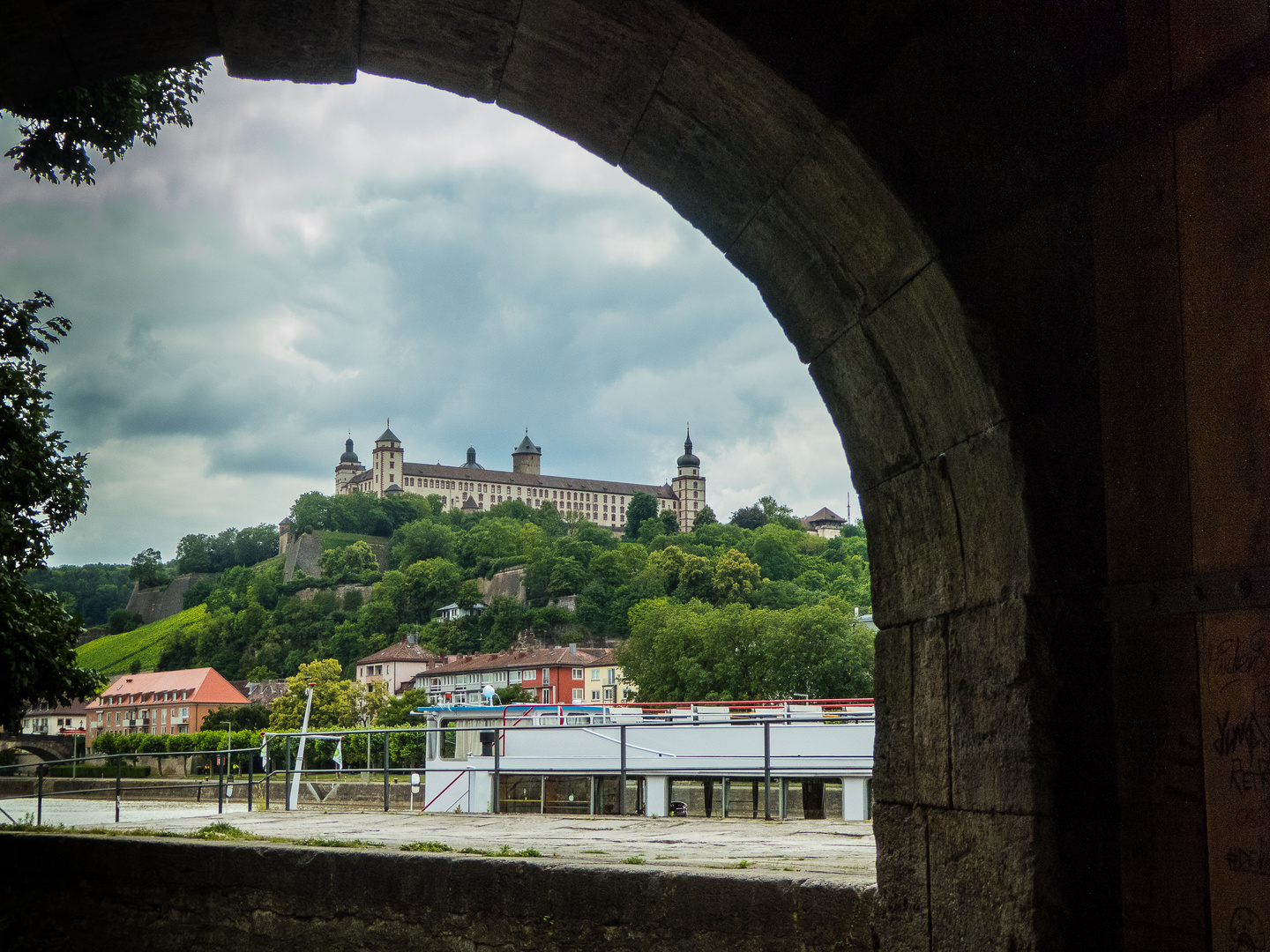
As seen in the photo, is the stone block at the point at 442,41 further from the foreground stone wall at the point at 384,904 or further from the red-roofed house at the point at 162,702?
the red-roofed house at the point at 162,702

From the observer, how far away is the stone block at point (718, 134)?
2.83m

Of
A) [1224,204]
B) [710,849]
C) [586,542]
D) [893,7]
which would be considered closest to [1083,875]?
[1224,204]

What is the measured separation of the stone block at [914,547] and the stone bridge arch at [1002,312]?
0.01 m

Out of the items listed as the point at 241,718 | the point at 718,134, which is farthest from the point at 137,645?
the point at 718,134

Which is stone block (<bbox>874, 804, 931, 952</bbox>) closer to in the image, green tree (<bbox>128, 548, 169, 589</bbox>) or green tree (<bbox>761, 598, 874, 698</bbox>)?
green tree (<bbox>761, 598, 874, 698</bbox>)

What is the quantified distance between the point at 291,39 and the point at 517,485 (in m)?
166

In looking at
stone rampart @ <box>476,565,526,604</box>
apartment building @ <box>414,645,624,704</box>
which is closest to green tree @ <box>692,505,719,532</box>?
stone rampart @ <box>476,565,526,604</box>

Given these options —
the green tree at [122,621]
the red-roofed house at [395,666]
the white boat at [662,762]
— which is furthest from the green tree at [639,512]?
the white boat at [662,762]

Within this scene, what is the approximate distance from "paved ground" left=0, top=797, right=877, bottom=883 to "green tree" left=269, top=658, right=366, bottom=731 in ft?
266

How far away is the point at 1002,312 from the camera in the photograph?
275 cm

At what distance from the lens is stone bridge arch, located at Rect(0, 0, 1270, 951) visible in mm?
2484

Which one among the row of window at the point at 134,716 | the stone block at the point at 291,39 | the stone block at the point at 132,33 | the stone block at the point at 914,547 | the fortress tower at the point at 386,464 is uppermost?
the fortress tower at the point at 386,464

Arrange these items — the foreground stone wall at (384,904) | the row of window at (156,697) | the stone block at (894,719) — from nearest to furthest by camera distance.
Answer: the stone block at (894,719) < the foreground stone wall at (384,904) < the row of window at (156,697)

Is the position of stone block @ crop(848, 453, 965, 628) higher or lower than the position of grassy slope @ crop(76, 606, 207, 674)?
higher
